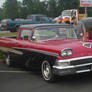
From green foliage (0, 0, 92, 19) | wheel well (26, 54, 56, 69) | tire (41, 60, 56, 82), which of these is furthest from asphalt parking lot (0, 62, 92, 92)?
green foliage (0, 0, 92, 19)

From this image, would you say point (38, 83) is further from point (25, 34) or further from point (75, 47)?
point (25, 34)

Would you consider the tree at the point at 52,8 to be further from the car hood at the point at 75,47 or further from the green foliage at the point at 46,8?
the car hood at the point at 75,47

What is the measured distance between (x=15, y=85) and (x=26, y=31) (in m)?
1.99

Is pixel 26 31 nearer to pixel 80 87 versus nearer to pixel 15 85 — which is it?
pixel 15 85

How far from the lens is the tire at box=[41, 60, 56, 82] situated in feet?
20.0

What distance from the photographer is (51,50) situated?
6023 millimetres

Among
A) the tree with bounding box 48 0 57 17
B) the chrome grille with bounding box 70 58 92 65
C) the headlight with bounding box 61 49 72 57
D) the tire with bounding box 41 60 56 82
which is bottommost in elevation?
the tire with bounding box 41 60 56 82

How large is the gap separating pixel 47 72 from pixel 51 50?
2.08 feet

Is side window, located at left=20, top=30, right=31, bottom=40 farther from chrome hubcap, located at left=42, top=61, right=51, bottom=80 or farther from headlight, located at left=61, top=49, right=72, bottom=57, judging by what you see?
headlight, located at left=61, top=49, right=72, bottom=57

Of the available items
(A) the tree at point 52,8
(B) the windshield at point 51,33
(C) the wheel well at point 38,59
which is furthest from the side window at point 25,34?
(A) the tree at point 52,8

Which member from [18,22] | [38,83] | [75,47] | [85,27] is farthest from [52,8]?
[75,47]

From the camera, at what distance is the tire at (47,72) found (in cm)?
610

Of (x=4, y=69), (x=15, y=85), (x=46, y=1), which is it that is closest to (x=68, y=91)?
(x=15, y=85)

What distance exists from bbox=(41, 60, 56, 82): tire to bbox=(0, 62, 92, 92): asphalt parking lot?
121mm
